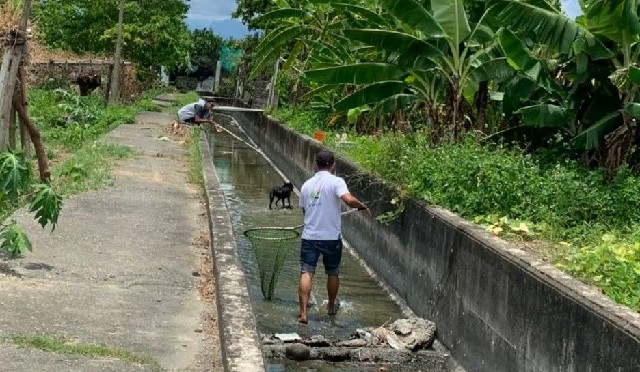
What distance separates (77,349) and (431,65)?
7.72 m

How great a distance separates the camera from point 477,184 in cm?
1027

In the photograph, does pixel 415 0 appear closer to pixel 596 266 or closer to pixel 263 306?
pixel 263 306

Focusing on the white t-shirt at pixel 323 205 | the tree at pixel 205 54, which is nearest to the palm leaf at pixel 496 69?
the white t-shirt at pixel 323 205

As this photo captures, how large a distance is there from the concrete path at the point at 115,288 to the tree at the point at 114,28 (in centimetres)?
2666

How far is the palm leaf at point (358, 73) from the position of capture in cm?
1284

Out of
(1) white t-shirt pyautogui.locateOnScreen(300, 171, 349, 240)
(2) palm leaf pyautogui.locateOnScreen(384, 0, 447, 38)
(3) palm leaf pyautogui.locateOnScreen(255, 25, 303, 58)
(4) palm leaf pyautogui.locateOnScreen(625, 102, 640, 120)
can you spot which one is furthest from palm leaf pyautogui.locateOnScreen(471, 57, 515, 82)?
(3) palm leaf pyautogui.locateOnScreen(255, 25, 303, 58)

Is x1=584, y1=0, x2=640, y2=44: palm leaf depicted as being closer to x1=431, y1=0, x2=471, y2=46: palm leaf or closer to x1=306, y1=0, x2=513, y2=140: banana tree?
x1=431, y1=0, x2=471, y2=46: palm leaf

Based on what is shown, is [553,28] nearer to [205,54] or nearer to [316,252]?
[316,252]

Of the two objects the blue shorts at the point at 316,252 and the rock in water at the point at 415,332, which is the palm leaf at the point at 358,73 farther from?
the rock in water at the point at 415,332

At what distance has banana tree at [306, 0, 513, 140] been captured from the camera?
11.8 m

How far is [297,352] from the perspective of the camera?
335 inches

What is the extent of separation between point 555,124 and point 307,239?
357 centimetres

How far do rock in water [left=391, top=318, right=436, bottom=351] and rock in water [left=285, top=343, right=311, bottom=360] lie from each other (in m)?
1.05

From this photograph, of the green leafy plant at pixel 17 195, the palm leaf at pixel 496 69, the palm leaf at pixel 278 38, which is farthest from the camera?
the palm leaf at pixel 278 38
